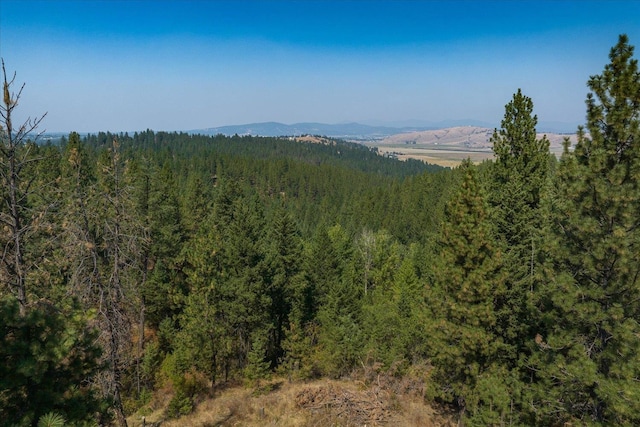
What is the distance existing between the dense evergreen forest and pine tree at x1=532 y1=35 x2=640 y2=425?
A: 4 centimetres

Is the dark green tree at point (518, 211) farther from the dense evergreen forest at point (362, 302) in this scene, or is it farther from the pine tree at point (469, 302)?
the pine tree at point (469, 302)

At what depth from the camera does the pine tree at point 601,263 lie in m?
9.18

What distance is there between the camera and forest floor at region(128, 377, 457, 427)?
15.8 meters

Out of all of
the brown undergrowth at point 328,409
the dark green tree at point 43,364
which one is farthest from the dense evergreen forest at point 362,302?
the brown undergrowth at point 328,409

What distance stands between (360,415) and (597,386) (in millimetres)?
9103

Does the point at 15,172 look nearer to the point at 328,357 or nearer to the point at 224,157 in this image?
the point at 328,357

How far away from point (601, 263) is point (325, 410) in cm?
1214

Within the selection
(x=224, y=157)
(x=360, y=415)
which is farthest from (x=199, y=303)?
(x=224, y=157)

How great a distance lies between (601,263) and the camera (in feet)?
31.7

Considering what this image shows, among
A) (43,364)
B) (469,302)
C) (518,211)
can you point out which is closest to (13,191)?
(43,364)

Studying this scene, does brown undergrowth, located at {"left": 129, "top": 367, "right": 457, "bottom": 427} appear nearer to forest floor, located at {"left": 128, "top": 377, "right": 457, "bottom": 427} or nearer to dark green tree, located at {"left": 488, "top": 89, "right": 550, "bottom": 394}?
forest floor, located at {"left": 128, "top": 377, "right": 457, "bottom": 427}

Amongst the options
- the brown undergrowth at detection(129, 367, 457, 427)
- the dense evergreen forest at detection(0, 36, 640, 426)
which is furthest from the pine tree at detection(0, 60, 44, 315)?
the brown undergrowth at detection(129, 367, 457, 427)

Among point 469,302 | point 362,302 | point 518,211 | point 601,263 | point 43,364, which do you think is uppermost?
point 518,211

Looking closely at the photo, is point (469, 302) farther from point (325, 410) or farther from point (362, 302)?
point (362, 302)
